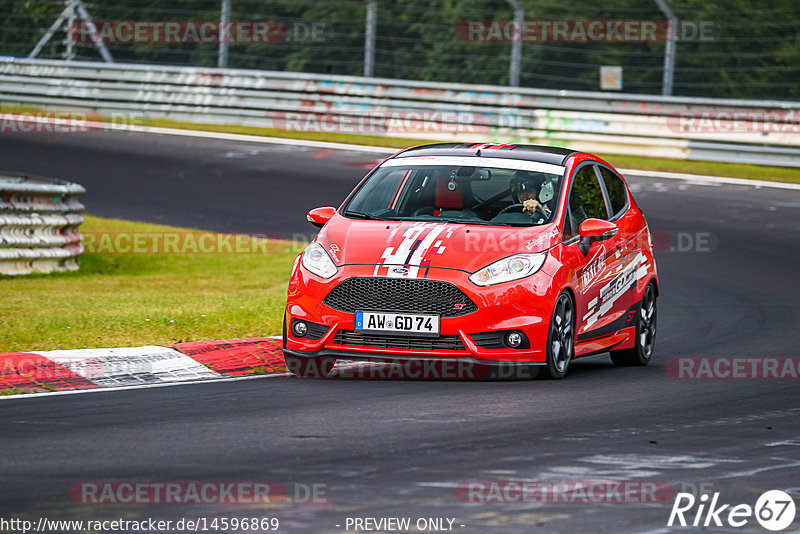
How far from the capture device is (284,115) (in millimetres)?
28688

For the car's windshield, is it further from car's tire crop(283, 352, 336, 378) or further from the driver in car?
car's tire crop(283, 352, 336, 378)

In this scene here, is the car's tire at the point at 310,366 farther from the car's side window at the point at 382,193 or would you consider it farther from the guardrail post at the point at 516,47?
the guardrail post at the point at 516,47

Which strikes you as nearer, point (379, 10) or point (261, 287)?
point (261, 287)

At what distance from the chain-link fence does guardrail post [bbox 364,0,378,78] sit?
0.07ft

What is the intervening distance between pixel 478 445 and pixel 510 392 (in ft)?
6.33

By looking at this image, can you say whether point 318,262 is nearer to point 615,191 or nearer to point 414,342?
point 414,342

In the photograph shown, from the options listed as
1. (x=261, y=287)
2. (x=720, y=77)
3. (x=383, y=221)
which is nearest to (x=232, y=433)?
(x=383, y=221)

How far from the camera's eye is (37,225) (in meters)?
15.7

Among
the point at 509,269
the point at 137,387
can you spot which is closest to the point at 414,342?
the point at 509,269

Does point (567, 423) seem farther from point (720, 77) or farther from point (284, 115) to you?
point (284, 115)

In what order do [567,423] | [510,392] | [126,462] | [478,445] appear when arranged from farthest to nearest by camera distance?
[510,392] < [567,423] < [478,445] < [126,462]

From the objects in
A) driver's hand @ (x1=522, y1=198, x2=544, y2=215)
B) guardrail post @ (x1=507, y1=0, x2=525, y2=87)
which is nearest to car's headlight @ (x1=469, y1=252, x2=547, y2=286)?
driver's hand @ (x1=522, y1=198, x2=544, y2=215)

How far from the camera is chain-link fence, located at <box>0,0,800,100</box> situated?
24000 mm

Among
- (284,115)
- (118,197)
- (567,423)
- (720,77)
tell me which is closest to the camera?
(567,423)
